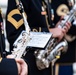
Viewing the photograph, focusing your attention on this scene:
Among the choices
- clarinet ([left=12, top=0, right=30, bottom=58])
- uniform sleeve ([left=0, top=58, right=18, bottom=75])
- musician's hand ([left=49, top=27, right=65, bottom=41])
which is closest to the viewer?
uniform sleeve ([left=0, top=58, right=18, bottom=75])

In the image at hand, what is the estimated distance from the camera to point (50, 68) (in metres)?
2.24

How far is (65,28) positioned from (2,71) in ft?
3.50

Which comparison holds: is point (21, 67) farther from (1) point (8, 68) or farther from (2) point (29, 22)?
(2) point (29, 22)

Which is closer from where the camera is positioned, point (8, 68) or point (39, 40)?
point (8, 68)

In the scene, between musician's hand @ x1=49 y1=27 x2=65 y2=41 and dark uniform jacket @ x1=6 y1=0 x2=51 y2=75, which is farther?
musician's hand @ x1=49 y1=27 x2=65 y2=41

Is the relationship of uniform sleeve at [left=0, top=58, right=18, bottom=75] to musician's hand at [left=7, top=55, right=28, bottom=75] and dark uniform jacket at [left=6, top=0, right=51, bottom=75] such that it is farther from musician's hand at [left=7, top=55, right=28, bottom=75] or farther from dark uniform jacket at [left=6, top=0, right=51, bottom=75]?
dark uniform jacket at [left=6, top=0, right=51, bottom=75]

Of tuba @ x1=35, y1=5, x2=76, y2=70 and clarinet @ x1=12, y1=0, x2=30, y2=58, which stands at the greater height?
clarinet @ x1=12, y1=0, x2=30, y2=58

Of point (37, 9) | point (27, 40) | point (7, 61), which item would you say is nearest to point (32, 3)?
point (37, 9)

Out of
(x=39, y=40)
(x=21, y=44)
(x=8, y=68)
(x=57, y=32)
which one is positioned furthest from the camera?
(x=57, y=32)

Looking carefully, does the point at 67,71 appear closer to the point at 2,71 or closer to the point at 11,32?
the point at 11,32

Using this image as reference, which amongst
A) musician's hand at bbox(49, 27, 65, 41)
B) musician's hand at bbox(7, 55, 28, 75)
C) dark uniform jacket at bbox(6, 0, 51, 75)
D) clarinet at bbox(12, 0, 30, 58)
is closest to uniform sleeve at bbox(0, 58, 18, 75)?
musician's hand at bbox(7, 55, 28, 75)

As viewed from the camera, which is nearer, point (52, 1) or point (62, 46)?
point (62, 46)

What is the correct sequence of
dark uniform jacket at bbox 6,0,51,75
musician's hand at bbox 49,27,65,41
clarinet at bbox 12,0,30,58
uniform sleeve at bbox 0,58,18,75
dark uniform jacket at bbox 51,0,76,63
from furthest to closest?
dark uniform jacket at bbox 51,0,76,63, musician's hand at bbox 49,27,65,41, dark uniform jacket at bbox 6,0,51,75, clarinet at bbox 12,0,30,58, uniform sleeve at bbox 0,58,18,75

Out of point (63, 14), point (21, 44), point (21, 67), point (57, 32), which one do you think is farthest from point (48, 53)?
point (63, 14)
